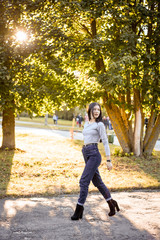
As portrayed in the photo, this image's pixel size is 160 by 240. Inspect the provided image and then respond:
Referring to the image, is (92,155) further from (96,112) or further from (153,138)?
(153,138)

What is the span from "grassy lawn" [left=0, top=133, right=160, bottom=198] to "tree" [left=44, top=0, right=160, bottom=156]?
2.10 m

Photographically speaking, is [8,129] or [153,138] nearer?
[153,138]

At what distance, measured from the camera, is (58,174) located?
8.41m

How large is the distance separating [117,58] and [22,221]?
20.9 feet

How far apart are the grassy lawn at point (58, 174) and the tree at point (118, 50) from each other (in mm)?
→ 2100

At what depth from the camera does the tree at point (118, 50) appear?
9117 mm

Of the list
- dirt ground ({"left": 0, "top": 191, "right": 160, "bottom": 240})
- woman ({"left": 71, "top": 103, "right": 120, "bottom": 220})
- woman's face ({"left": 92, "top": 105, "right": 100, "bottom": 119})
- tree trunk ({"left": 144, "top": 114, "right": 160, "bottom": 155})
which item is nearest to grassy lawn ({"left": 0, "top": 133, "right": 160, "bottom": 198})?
tree trunk ({"left": 144, "top": 114, "right": 160, "bottom": 155})

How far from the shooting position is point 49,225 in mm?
4203

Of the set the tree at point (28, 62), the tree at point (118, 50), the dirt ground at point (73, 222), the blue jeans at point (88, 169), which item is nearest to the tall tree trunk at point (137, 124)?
the tree at point (118, 50)

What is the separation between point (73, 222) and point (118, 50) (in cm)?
661

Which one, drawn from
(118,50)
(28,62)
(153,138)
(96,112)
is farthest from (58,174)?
(153,138)

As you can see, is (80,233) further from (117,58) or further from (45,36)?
(45,36)

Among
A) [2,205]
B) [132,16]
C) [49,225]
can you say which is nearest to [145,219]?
[49,225]

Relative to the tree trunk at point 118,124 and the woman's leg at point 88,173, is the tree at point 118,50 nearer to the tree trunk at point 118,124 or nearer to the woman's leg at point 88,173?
the tree trunk at point 118,124
